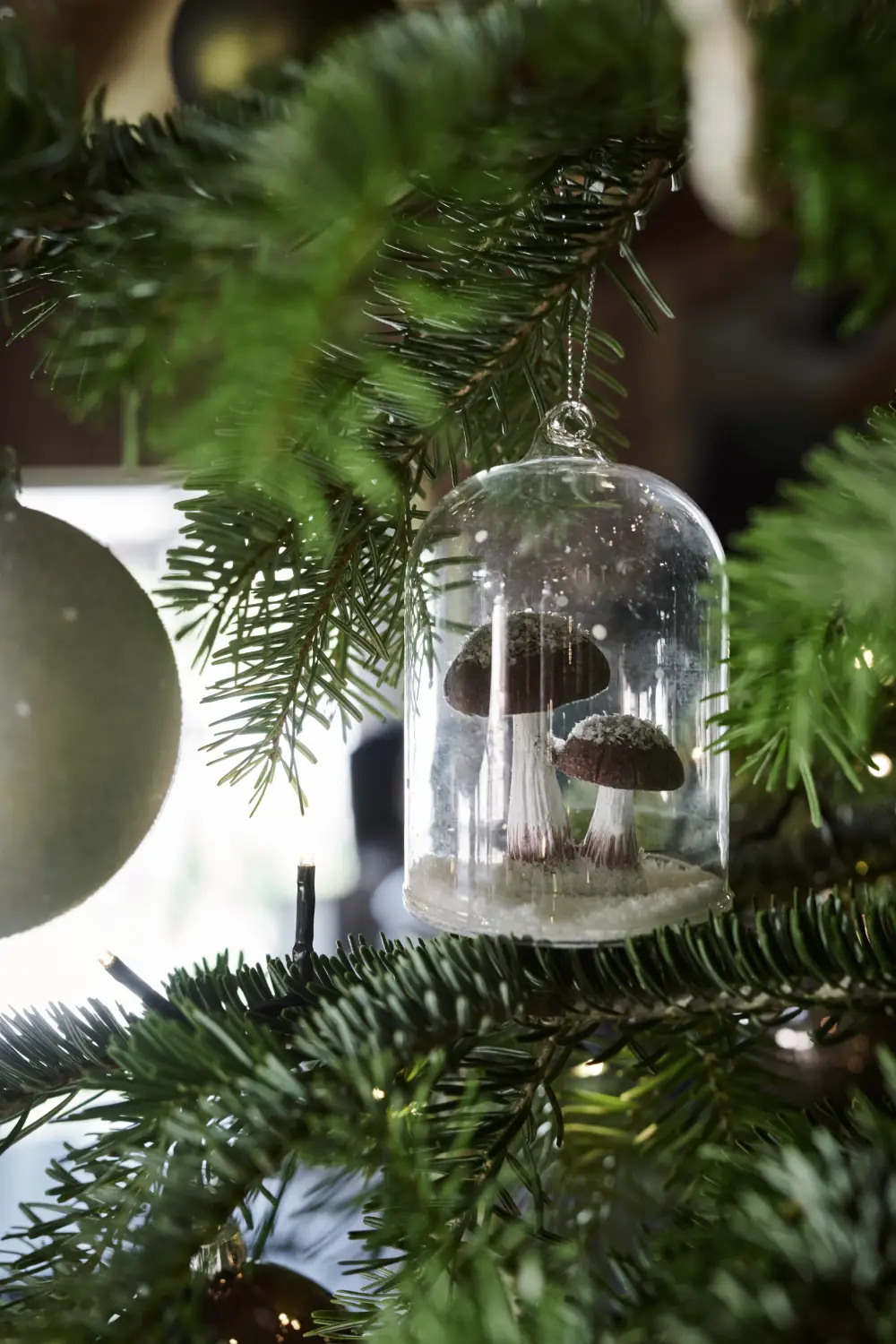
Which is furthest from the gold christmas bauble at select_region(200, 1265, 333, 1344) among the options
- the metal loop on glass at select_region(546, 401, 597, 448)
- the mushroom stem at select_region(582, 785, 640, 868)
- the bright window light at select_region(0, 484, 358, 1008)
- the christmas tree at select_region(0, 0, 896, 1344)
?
the bright window light at select_region(0, 484, 358, 1008)

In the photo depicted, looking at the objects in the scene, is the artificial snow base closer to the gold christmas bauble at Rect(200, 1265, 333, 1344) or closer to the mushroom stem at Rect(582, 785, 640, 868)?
the mushroom stem at Rect(582, 785, 640, 868)

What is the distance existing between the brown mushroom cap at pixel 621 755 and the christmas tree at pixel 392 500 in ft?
0.36

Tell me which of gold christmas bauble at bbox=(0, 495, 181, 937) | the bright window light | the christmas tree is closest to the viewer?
the christmas tree

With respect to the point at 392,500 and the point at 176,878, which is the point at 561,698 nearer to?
the point at 392,500

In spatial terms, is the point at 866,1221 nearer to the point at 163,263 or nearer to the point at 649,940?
the point at 649,940

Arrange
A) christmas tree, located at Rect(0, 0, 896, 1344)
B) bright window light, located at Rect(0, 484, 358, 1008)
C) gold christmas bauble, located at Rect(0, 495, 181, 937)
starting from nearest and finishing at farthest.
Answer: christmas tree, located at Rect(0, 0, 896, 1344) < gold christmas bauble, located at Rect(0, 495, 181, 937) < bright window light, located at Rect(0, 484, 358, 1008)

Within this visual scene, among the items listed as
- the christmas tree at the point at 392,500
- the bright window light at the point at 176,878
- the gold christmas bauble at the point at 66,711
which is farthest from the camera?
the bright window light at the point at 176,878

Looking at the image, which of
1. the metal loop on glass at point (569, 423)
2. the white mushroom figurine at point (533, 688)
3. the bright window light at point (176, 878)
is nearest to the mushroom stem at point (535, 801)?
the white mushroom figurine at point (533, 688)

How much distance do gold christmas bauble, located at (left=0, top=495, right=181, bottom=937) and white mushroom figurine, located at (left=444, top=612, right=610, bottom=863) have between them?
13cm

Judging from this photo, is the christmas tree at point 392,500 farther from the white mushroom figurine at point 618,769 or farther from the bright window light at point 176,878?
the bright window light at point 176,878

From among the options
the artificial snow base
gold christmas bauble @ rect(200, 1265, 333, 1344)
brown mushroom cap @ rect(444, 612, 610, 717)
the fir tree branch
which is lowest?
gold christmas bauble @ rect(200, 1265, 333, 1344)

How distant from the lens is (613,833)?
1.29 ft

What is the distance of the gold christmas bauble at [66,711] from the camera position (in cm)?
31

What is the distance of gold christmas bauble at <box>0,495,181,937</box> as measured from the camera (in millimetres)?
306
